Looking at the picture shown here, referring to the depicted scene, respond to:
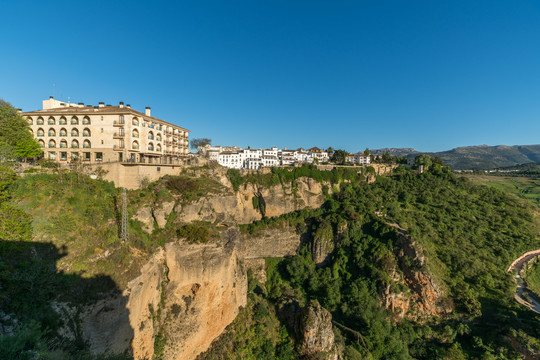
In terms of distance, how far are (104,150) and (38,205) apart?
11297 millimetres

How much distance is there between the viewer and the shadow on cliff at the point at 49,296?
39.5 ft

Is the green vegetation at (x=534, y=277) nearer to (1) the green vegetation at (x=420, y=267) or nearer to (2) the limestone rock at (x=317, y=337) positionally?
(1) the green vegetation at (x=420, y=267)

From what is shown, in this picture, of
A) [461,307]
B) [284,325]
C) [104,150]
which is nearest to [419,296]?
[461,307]

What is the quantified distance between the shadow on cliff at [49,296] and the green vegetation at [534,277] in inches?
1751

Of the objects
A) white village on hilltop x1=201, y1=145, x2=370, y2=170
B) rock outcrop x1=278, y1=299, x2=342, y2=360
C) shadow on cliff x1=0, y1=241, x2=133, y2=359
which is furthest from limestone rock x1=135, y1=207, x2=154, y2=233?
white village on hilltop x1=201, y1=145, x2=370, y2=170

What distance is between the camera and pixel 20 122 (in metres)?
24.4

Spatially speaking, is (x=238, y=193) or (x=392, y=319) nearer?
(x=392, y=319)

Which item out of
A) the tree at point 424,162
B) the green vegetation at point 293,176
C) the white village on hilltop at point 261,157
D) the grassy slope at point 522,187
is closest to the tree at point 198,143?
the white village on hilltop at point 261,157

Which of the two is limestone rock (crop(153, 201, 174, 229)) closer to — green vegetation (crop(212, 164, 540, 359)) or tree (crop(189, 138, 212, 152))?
green vegetation (crop(212, 164, 540, 359))

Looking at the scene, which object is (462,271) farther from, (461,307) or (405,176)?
(405,176)

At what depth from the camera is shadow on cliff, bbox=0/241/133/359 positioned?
39.5 feet

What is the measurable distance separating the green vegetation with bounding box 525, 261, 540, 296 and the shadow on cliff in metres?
44.5

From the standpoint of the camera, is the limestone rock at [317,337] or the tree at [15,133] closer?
the limestone rock at [317,337]

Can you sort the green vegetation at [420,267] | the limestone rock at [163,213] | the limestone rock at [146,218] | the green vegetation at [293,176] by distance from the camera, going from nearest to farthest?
the limestone rock at [146,218], the limestone rock at [163,213], the green vegetation at [420,267], the green vegetation at [293,176]
